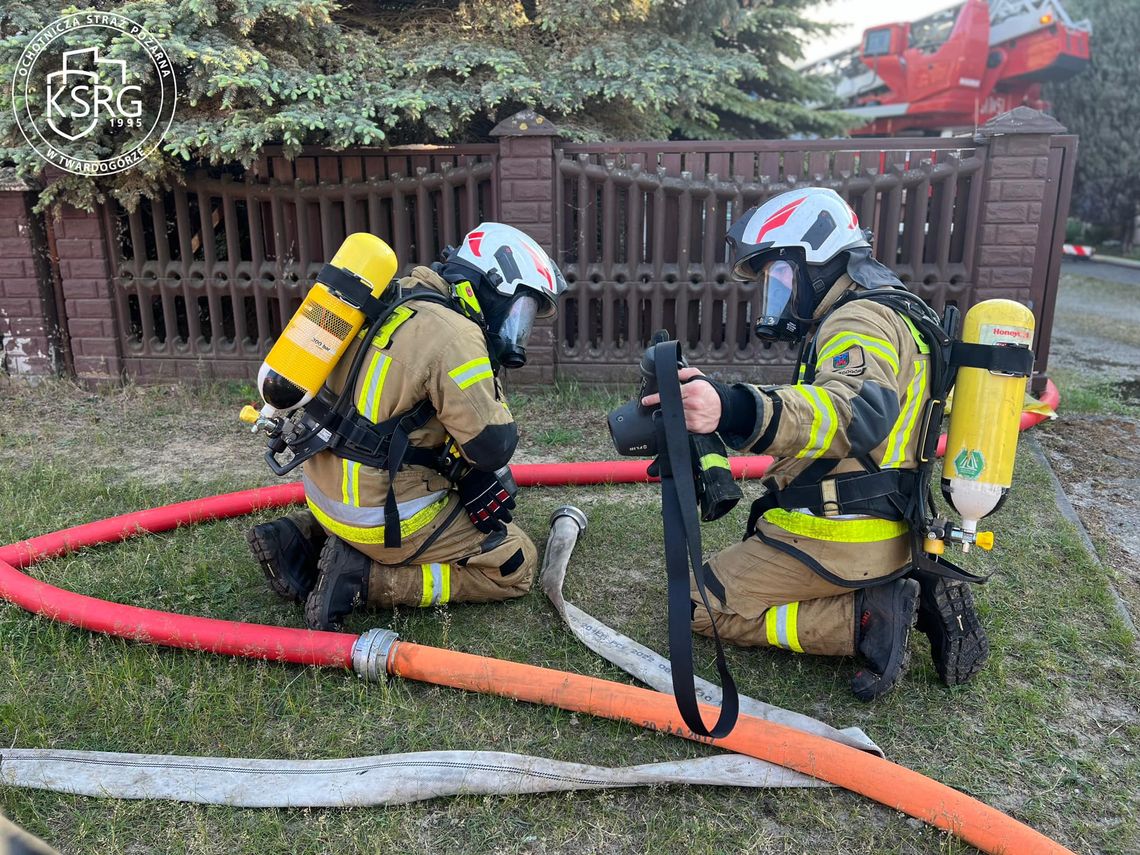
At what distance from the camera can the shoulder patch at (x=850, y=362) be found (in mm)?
2676

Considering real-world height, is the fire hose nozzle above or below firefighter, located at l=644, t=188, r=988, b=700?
below

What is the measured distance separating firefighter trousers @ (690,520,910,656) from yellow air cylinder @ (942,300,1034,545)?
35cm

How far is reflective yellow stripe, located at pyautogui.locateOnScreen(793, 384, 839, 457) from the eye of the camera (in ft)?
8.27

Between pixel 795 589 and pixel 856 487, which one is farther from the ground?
pixel 856 487

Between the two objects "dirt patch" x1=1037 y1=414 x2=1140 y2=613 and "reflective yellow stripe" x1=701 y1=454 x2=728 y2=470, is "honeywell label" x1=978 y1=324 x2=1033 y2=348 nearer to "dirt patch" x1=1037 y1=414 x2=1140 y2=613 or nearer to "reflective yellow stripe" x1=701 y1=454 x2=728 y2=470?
"reflective yellow stripe" x1=701 y1=454 x2=728 y2=470

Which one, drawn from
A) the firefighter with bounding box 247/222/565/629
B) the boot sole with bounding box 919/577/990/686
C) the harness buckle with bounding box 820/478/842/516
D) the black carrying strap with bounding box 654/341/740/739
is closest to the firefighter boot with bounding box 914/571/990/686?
the boot sole with bounding box 919/577/990/686

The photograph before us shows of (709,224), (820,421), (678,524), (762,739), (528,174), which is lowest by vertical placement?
(762,739)

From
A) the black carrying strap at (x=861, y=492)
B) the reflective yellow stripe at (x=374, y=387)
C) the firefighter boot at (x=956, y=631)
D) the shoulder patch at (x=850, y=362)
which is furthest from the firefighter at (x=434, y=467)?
the firefighter boot at (x=956, y=631)

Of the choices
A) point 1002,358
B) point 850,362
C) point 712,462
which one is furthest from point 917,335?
point 712,462

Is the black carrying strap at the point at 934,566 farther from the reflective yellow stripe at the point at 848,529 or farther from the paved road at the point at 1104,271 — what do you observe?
the paved road at the point at 1104,271

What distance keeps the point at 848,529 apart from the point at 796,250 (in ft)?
3.36

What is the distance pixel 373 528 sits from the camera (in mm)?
3365

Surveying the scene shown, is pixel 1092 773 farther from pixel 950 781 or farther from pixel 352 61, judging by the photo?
pixel 352 61

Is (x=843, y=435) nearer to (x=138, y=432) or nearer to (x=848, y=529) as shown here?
(x=848, y=529)
